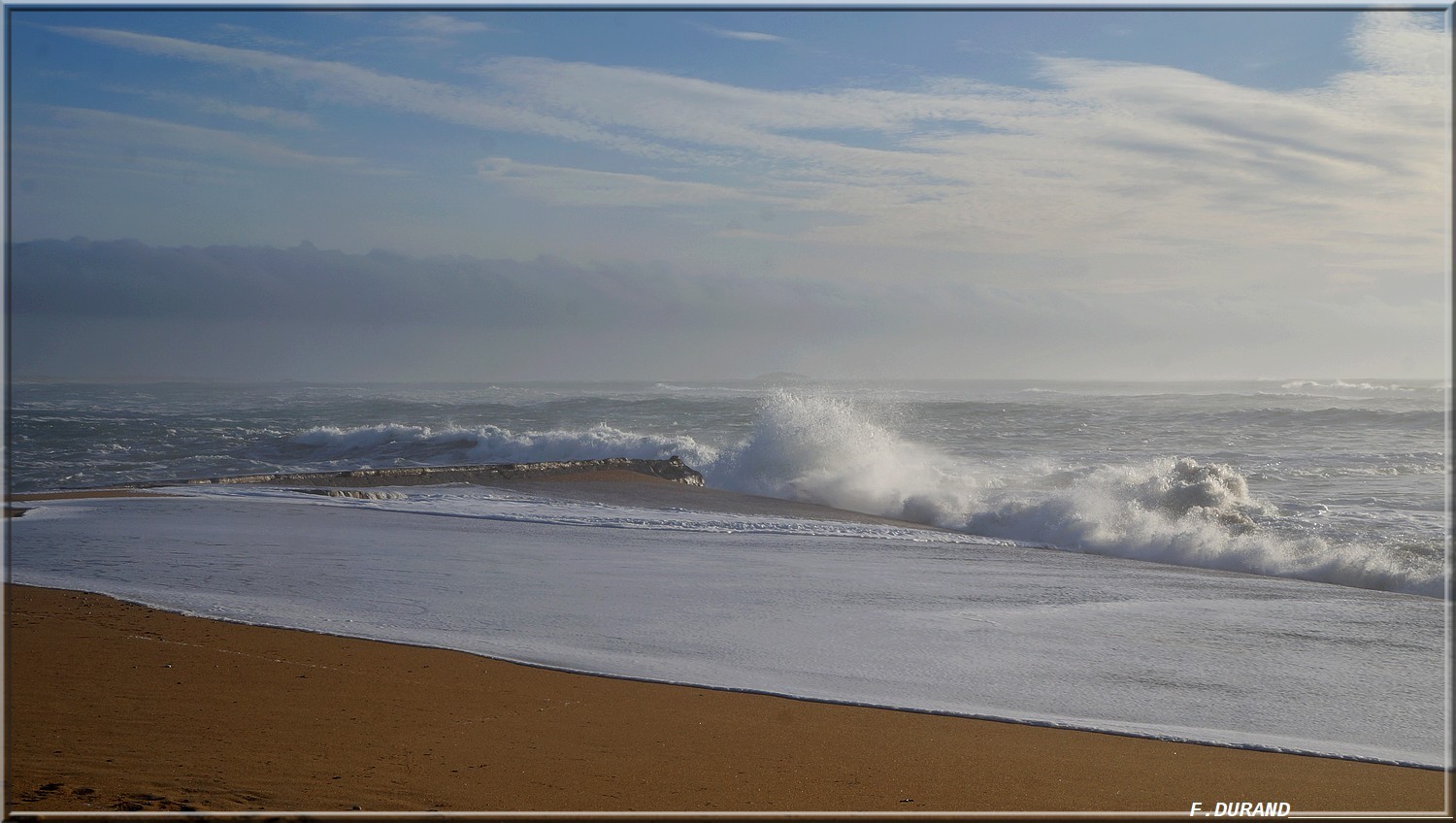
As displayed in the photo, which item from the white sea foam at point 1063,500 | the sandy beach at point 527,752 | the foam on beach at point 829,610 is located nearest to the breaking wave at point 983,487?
the white sea foam at point 1063,500

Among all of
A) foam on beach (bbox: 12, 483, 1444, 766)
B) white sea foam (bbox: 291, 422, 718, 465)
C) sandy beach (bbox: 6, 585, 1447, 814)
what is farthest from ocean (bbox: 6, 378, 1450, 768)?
white sea foam (bbox: 291, 422, 718, 465)

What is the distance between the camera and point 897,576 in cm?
839

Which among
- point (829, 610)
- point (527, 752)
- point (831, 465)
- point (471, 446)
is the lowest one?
point (471, 446)

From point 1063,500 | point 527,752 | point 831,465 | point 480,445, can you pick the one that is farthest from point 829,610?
point 480,445

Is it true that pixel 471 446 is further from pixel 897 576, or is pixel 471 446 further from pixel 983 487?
pixel 897 576

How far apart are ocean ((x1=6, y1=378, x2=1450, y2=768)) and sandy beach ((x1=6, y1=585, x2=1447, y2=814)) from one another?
0.39m

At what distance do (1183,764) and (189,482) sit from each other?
13525 millimetres

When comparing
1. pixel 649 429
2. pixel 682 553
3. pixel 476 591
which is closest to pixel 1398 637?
pixel 682 553

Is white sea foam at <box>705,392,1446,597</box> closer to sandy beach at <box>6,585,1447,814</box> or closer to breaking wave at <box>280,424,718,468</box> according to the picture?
breaking wave at <box>280,424,718,468</box>

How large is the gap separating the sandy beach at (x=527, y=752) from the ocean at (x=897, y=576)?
391mm

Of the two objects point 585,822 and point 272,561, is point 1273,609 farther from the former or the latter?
point 272,561

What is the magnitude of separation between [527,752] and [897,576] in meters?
5.05

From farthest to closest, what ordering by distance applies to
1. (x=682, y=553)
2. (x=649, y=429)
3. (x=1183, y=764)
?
(x=649, y=429)
(x=682, y=553)
(x=1183, y=764)

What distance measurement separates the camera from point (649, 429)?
33656mm
